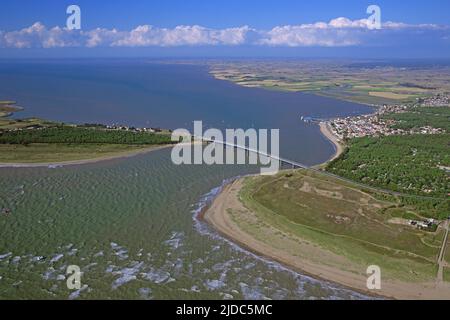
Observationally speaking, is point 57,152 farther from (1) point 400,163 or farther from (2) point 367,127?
(2) point 367,127

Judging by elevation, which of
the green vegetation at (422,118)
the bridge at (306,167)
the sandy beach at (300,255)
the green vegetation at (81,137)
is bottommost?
the sandy beach at (300,255)

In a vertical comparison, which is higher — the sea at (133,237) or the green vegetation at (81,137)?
the green vegetation at (81,137)

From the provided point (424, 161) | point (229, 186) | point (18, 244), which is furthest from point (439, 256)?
point (18, 244)

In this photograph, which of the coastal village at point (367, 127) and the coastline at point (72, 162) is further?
the coastal village at point (367, 127)

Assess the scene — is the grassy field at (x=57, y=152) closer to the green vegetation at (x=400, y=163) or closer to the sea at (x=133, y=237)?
the sea at (x=133, y=237)

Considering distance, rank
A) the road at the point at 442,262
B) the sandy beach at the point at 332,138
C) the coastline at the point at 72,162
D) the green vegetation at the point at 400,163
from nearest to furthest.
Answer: the road at the point at 442,262 < the green vegetation at the point at 400,163 < the coastline at the point at 72,162 < the sandy beach at the point at 332,138

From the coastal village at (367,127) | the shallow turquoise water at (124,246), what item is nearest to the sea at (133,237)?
the shallow turquoise water at (124,246)
